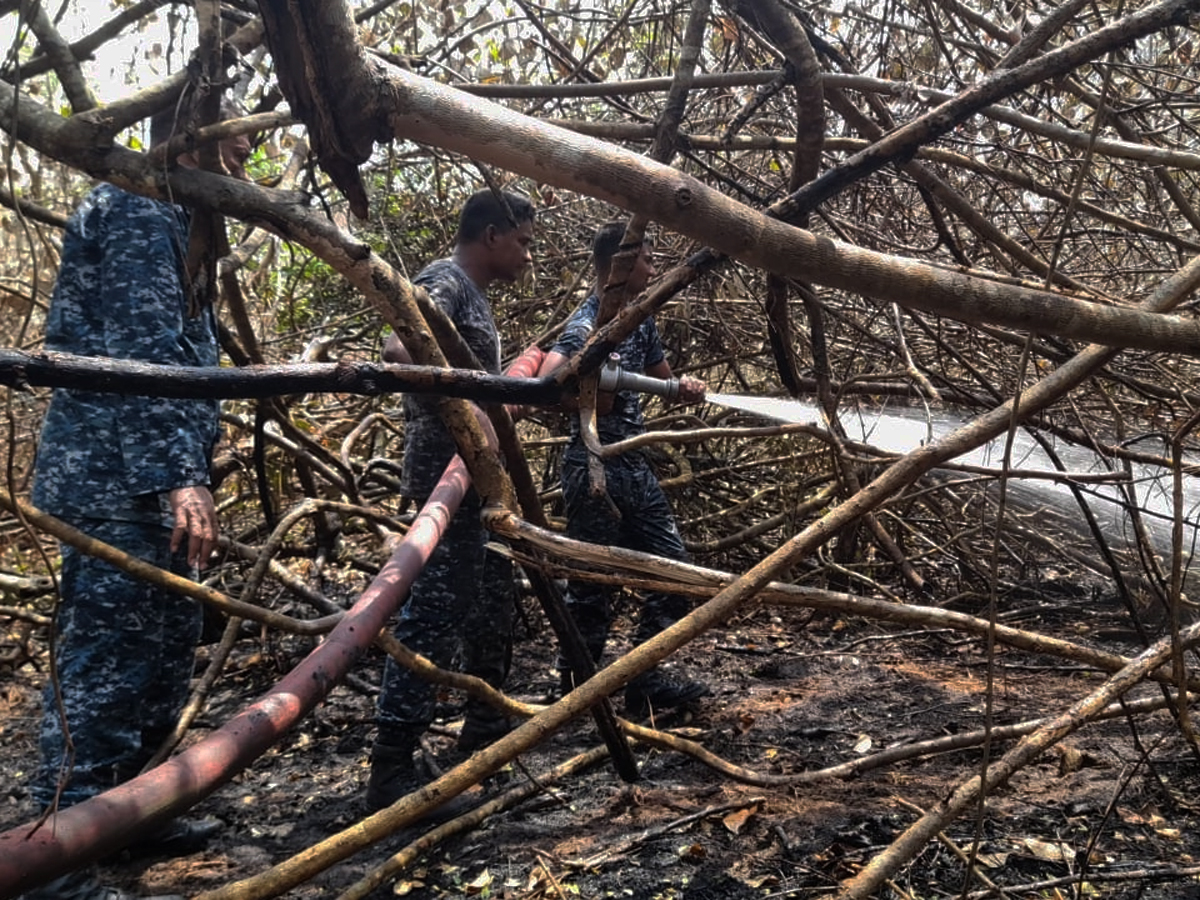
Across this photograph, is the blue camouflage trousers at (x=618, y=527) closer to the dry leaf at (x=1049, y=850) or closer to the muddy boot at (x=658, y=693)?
the muddy boot at (x=658, y=693)

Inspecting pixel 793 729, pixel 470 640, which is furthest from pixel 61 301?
pixel 793 729

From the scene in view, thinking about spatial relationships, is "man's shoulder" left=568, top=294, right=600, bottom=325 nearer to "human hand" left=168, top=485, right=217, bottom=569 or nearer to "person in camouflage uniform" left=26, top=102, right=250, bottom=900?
"person in camouflage uniform" left=26, top=102, right=250, bottom=900

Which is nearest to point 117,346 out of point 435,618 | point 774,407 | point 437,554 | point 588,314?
point 437,554

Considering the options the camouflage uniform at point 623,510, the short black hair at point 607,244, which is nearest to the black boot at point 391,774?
the camouflage uniform at point 623,510

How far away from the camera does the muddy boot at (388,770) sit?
274 centimetres

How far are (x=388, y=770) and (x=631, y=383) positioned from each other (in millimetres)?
1421

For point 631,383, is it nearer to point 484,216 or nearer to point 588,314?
point 588,314

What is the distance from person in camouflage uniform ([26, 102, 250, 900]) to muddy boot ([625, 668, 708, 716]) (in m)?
1.72

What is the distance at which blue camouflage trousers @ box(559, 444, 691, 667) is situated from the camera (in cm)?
342

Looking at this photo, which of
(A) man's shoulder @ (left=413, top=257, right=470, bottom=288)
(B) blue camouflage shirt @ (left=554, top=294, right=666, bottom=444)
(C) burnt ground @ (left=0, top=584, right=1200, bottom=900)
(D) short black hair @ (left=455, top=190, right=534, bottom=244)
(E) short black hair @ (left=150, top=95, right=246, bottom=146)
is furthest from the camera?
(B) blue camouflage shirt @ (left=554, top=294, right=666, bottom=444)

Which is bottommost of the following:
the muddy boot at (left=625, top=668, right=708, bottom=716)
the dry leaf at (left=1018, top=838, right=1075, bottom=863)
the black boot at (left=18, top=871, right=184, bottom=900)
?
the dry leaf at (left=1018, top=838, right=1075, bottom=863)

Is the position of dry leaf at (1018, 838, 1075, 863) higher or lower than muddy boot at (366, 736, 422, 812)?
lower

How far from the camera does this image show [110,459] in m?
2.28

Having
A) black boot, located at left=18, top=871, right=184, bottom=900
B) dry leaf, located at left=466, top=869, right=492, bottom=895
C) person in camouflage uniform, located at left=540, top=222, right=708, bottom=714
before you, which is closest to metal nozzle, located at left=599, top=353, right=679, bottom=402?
person in camouflage uniform, located at left=540, top=222, right=708, bottom=714
